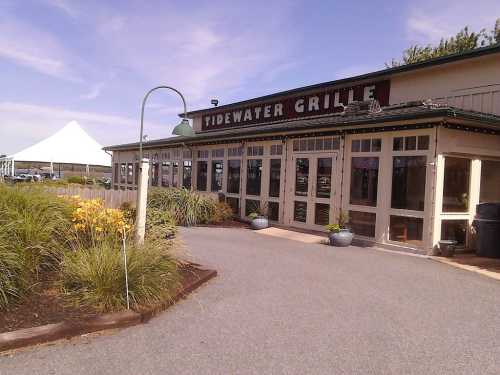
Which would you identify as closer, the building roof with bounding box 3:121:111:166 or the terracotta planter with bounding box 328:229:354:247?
the terracotta planter with bounding box 328:229:354:247

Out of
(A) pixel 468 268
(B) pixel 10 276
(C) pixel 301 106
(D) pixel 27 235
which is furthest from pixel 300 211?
(B) pixel 10 276

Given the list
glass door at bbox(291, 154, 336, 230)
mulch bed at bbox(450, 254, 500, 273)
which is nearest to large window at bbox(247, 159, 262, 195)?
glass door at bbox(291, 154, 336, 230)

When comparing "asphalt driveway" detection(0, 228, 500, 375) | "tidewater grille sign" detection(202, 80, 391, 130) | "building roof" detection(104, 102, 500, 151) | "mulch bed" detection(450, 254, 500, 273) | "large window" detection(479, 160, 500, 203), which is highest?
"tidewater grille sign" detection(202, 80, 391, 130)

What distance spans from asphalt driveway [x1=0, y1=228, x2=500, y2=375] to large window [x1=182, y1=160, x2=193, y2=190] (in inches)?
424

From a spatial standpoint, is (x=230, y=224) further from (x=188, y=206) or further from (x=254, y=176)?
(x=254, y=176)

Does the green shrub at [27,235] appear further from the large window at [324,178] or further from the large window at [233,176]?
the large window at [233,176]

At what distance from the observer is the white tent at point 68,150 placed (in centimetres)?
2481

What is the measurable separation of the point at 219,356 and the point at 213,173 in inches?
509

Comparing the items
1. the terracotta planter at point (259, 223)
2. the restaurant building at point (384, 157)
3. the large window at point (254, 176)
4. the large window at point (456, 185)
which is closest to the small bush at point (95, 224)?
the restaurant building at point (384, 157)

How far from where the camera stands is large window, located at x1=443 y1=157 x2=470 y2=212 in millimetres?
9367

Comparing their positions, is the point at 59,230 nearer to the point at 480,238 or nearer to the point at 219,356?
the point at 219,356

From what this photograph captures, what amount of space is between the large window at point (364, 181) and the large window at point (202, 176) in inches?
294

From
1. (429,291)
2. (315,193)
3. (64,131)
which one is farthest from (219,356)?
(64,131)

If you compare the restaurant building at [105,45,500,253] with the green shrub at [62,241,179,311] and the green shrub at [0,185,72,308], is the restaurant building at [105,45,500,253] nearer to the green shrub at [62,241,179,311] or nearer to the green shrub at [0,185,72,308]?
the green shrub at [62,241,179,311]
